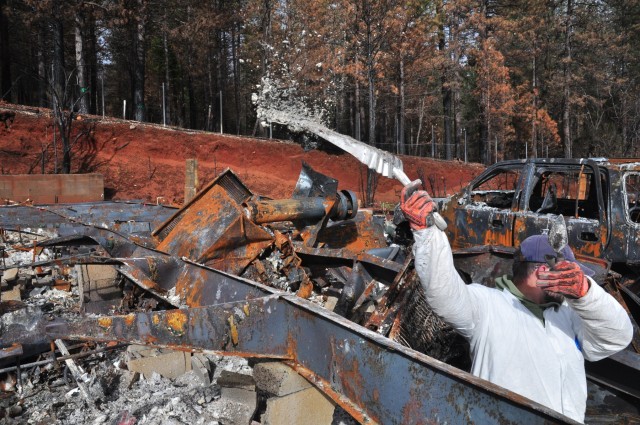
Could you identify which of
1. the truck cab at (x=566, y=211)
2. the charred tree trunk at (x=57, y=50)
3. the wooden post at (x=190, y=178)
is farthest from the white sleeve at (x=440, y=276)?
the charred tree trunk at (x=57, y=50)

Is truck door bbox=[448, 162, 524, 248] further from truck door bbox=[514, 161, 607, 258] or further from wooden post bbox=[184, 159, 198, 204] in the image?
wooden post bbox=[184, 159, 198, 204]

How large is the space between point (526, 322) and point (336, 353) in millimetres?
969

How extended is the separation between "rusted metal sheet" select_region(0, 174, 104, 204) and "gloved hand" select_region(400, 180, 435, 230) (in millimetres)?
12328

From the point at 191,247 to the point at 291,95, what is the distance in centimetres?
1677

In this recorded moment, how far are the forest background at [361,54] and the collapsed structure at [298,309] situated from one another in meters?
11.2

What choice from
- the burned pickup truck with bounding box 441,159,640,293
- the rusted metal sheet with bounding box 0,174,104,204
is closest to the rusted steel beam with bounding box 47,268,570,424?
the burned pickup truck with bounding box 441,159,640,293

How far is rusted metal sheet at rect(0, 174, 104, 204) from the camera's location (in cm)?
1193

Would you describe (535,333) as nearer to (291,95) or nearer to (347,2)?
(347,2)

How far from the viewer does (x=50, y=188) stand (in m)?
12.6

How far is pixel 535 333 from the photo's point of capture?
2.15 meters

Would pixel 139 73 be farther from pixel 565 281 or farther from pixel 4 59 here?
pixel 565 281

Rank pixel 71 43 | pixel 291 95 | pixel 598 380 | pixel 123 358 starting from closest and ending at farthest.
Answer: pixel 598 380 → pixel 123 358 → pixel 291 95 → pixel 71 43

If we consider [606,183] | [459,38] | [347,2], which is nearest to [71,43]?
[347,2]

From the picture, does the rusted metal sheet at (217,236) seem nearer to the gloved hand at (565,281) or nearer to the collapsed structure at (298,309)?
the collapsed structure at (298,309)
